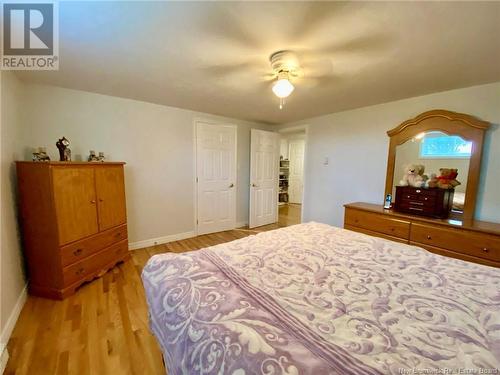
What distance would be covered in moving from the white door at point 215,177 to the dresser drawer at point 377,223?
2117 millimetres

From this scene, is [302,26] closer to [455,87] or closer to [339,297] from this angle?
[339,297]

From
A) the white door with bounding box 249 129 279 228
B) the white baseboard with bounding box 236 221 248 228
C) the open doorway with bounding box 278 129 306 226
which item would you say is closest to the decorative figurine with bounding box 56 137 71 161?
the white door with bounding box 249 129 279 228

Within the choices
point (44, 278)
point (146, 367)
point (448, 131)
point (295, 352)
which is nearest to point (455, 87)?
point (448, 131)

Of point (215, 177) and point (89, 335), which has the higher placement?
point (215, 177)

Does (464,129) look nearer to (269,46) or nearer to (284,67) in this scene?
(284,67)

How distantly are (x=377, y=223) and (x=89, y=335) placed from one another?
3043mm

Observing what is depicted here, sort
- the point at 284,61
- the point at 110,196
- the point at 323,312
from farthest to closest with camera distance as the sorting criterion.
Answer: the point at 110,196, the point at 284,61, the point at 323,312

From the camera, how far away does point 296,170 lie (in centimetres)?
706

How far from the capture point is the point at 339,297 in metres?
0.96

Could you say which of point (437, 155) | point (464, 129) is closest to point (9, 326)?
point (437, 155)

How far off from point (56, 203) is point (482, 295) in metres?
3.01

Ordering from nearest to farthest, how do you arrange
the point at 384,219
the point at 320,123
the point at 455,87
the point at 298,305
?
the point at 298,305, the point at 455,87, the point at 384,219, the point at 320,123

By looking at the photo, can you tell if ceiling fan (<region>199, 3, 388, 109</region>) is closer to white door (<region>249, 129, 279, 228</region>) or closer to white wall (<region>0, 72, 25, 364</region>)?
white wall (<region>0, 72, 25, 364</region>)

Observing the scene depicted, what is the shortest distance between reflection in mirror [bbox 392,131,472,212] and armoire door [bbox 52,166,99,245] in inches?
144
